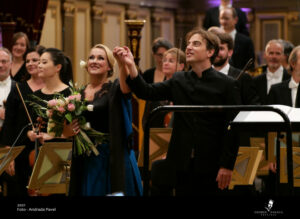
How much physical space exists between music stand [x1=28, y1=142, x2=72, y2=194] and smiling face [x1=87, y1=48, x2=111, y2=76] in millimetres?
585

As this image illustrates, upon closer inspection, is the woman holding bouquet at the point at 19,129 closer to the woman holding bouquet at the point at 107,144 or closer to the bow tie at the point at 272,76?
the woman holding bouquet at the point at 107,144

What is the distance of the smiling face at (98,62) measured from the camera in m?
4.73

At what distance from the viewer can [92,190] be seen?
4594 millimetres

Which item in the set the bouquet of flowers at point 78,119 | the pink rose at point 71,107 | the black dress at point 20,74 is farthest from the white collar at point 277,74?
the pink rose at point 71,107

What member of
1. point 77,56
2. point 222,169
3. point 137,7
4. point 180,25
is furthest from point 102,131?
point 180,25

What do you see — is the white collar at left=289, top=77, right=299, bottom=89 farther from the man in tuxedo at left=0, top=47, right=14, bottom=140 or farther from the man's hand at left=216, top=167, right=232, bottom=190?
the man in tuxedo at left=0, top=47, right=14, bottom=140

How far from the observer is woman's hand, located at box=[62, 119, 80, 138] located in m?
4.60

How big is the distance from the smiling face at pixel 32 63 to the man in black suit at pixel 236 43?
7.12 feet

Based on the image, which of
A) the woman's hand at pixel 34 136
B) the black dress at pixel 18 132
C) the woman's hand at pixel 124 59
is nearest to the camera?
the woman's hand at pixel 124 59

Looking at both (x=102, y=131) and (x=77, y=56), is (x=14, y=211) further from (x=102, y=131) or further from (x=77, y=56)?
(x=77, y=56)

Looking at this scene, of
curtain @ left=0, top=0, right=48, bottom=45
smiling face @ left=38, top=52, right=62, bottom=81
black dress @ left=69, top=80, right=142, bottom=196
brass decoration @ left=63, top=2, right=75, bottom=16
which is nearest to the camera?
black dress @ left=69, top=80, right=142, bottom=196

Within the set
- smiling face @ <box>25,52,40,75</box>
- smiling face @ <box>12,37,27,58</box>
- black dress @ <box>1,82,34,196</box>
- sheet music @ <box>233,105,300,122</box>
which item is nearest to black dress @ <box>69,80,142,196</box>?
sheet music @ <box>233,105,300,122</box>

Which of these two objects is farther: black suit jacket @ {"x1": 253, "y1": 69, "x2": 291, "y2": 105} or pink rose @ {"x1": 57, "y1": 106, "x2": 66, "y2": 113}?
black suit jacket @ {"x1": 253, "y1": 69, "x2": 291, "y2": 105}

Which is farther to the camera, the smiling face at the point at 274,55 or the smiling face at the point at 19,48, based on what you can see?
the smiling face at the point at 19,48
